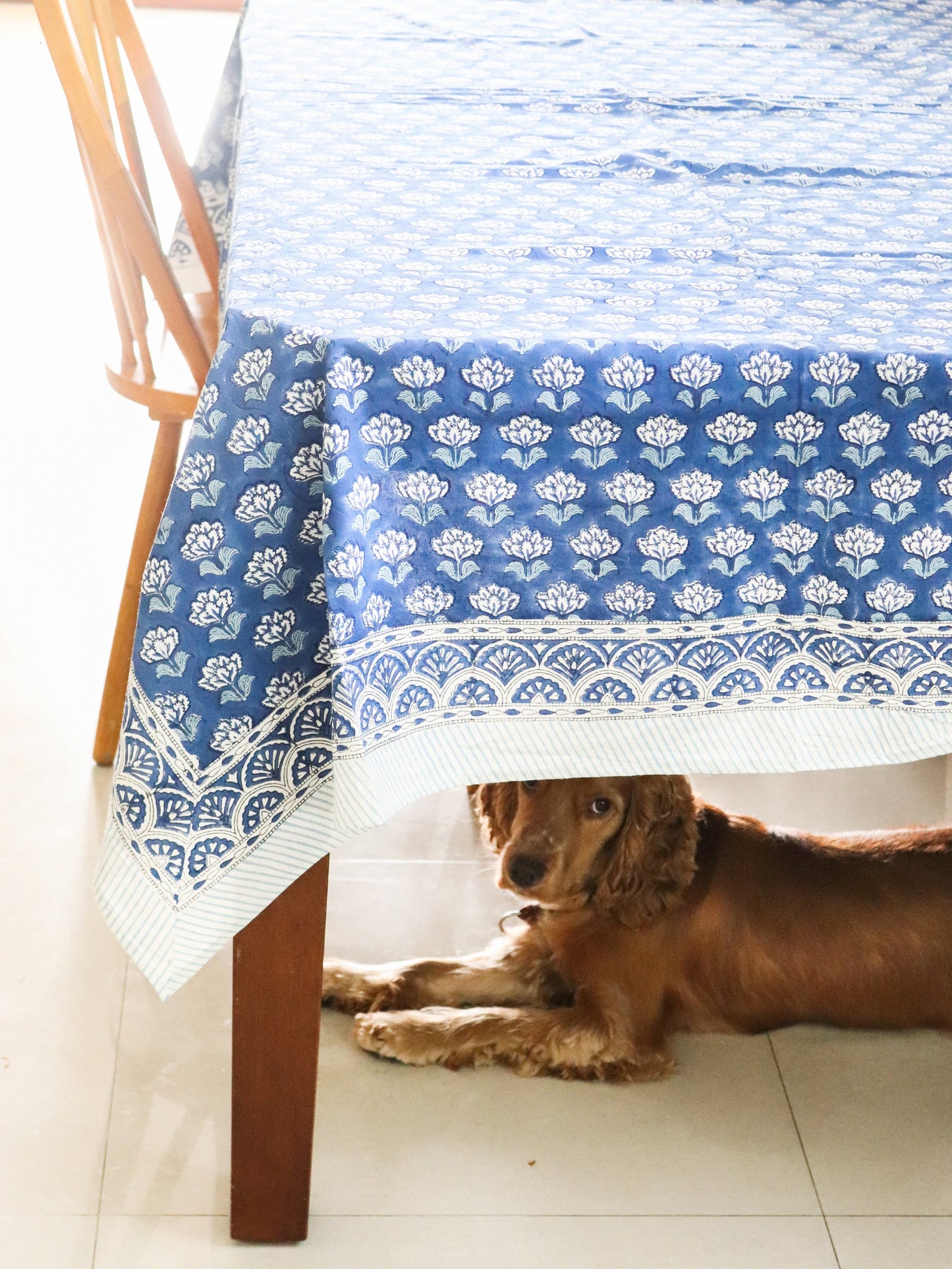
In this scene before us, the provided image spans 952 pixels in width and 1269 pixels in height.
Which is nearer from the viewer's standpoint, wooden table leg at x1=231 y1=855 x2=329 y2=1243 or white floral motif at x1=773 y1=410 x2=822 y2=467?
white floral motif at x1=773 y1=410 x2=822 y2=467

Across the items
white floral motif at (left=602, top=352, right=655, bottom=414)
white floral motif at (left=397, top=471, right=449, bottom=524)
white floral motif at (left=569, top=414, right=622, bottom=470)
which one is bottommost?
white floral motif at (left=397, top=471, right=449, bottom=524)

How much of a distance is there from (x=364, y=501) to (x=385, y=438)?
47mm

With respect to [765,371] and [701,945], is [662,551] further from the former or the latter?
[701,945]

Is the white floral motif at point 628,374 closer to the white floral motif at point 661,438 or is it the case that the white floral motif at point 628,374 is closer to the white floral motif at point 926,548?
the white floral motif at point 661,438

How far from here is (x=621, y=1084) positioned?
1452mm

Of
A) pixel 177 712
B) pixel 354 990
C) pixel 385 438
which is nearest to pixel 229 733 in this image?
pixel 177 712

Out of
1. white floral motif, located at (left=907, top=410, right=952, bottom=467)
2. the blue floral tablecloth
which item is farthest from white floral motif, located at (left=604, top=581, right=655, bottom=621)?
white floral motif, located at (left=907, top=410, right=952, bottom=467)

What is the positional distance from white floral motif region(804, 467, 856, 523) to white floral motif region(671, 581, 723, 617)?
0.30ft

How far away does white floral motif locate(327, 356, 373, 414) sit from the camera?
932 mm

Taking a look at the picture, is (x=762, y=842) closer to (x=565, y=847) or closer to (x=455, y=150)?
(x=565, y=847)

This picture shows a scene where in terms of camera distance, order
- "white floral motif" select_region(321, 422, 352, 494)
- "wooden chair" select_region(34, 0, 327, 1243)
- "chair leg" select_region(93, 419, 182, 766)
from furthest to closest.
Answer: "chair leg" select_region(93, 419, 182, 766), "wooden chair" select_region(34, 0, 327, 1243), "white floral motif" select_region(321, 422, 352, 494)

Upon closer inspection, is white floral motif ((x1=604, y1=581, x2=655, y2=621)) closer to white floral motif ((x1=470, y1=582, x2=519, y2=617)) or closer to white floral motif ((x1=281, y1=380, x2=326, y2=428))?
white floral motif ((x1=470, y1=582, x2=519, y2=617))

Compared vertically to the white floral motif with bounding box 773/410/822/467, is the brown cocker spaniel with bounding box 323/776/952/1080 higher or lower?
lower

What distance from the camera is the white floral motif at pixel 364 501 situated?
950 mm
